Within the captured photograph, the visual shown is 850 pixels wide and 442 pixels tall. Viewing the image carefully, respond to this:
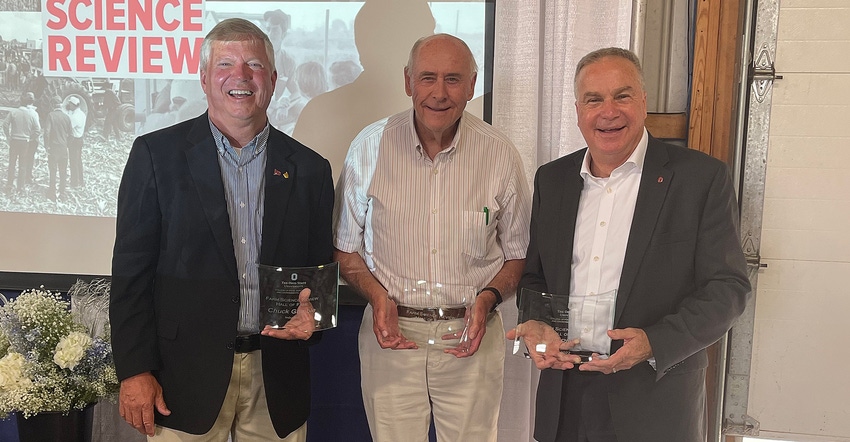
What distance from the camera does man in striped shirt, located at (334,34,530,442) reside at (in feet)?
7.84

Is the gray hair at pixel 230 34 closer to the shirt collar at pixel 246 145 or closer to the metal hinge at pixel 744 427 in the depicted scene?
the shirt collar at pixel 246 145

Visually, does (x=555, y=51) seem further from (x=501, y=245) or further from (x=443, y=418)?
(x=443, y=418)

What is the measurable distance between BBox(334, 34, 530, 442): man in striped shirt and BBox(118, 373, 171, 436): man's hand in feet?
2.29

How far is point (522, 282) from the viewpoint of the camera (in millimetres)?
2221

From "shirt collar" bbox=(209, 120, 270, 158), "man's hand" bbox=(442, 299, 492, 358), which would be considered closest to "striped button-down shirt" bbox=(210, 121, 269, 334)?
"shirt collar" bbox=(209, 120, 270, 158)

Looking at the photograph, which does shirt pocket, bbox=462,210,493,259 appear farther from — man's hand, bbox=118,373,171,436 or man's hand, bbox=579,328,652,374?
man's hand, bbox=118,373,171,436

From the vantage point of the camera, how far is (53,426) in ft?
9.13

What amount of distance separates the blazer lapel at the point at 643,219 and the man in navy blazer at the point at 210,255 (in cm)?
93

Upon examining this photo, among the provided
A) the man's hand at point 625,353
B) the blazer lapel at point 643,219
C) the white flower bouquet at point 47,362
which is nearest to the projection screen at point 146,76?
the white flower bouquet at point 47,362

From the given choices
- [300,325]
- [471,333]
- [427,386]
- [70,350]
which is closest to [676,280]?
[471,333]

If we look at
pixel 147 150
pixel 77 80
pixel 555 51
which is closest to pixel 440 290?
pixel 147 150

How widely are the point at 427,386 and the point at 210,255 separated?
0.87 meters

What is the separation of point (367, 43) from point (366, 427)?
177cm

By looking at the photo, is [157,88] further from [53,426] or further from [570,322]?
[570,322]
